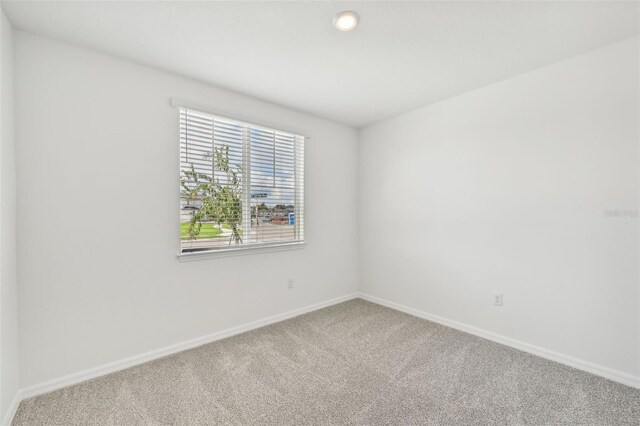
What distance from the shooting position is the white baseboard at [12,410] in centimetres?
162

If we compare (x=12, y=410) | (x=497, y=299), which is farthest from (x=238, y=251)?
(x=497, y=299)

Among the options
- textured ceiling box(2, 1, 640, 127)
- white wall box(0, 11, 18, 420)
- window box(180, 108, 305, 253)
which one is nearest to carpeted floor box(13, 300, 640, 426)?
white wall box(0, 11, 18, 420)

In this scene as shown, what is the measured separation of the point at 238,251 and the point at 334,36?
2044 millimetres

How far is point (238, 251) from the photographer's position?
287cm

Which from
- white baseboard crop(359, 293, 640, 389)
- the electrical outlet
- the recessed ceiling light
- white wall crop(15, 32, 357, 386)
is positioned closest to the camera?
the recessed ceiling light

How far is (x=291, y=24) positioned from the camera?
6.04 ft

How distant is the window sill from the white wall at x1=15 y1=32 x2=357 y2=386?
6 cm

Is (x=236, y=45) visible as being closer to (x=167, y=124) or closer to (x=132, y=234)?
(x=167, y=124)

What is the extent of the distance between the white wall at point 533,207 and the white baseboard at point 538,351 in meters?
0.04

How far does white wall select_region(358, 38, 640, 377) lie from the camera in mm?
2051

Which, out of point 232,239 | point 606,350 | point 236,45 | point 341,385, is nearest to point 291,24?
point 236,45

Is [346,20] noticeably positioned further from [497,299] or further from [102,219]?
[497,299]

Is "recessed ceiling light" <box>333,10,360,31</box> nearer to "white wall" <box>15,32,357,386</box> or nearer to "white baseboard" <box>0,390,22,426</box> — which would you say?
"white wall" <box>15,32,357,386</box>

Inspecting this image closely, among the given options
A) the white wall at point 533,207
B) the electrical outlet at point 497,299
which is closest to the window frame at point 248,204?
the white wall at point 533,207
